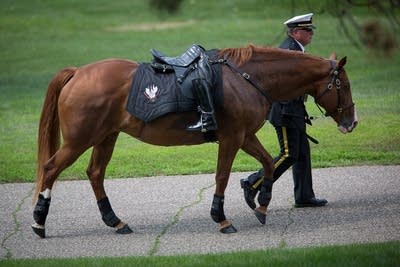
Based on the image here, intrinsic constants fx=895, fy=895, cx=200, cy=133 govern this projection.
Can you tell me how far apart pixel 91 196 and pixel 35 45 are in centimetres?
1593

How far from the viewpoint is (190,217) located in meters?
9.20

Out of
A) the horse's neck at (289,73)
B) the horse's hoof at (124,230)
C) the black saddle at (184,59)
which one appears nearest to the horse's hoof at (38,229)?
the horse's hoof at (124,230)

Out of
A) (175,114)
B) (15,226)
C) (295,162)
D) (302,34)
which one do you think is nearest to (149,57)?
(302,34)

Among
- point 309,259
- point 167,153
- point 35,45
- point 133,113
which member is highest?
point 133,113

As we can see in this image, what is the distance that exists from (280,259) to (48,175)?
8.13ft

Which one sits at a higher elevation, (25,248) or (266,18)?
(25,248)

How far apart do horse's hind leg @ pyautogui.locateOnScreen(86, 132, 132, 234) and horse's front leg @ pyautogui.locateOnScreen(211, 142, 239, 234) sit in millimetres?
879

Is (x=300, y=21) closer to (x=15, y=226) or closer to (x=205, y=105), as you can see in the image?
(x=205, y=105)

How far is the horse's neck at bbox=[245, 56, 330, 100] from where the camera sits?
8719 millimetres

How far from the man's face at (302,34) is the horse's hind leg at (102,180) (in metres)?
2.14

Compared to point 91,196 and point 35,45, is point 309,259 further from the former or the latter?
point 35,45

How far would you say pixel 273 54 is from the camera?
8.77 metres

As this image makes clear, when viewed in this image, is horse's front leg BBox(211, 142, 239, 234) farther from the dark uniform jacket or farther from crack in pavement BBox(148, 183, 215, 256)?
the dark uniform jacket

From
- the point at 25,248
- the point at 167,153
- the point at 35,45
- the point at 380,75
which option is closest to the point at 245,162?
the point at 167,153
